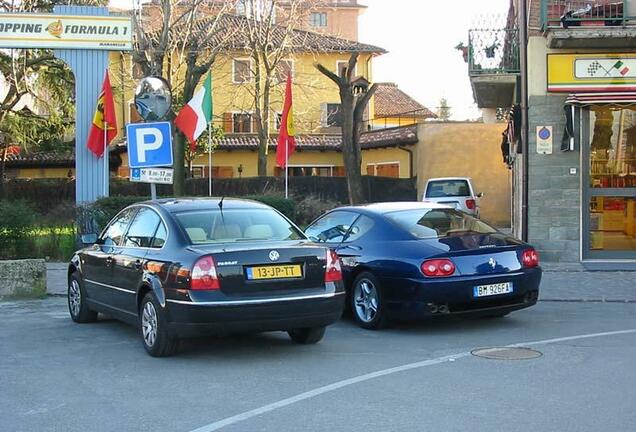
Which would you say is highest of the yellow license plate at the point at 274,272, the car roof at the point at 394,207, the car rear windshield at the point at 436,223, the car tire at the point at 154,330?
the car roof at the point at 394,207

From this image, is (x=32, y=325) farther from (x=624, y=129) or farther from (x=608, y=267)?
(x=624, y=129)

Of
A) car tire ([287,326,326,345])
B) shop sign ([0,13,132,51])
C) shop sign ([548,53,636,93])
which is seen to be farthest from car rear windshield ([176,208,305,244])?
shop sign ([0,13,132,51])

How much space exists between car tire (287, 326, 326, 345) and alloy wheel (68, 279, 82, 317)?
2.96m

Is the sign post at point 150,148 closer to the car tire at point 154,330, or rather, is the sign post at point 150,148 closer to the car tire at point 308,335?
the car tire at point 154,330

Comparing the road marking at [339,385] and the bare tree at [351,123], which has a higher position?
the bare tree at [351,123]

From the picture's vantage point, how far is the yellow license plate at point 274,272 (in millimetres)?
7344

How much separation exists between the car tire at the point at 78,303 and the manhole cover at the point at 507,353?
463 centimetres

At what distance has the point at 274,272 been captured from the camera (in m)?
7.44

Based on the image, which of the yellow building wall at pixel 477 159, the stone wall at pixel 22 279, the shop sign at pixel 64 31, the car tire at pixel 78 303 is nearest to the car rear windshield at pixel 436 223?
the car tire at pixel 78 303

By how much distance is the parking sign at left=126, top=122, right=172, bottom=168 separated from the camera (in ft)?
39.3

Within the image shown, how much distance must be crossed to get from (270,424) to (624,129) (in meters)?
12.7

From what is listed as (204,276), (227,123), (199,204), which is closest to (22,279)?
(199,204)

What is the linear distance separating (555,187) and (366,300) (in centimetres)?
758

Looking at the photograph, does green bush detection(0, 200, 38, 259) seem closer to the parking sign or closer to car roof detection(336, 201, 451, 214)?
the parking sign
